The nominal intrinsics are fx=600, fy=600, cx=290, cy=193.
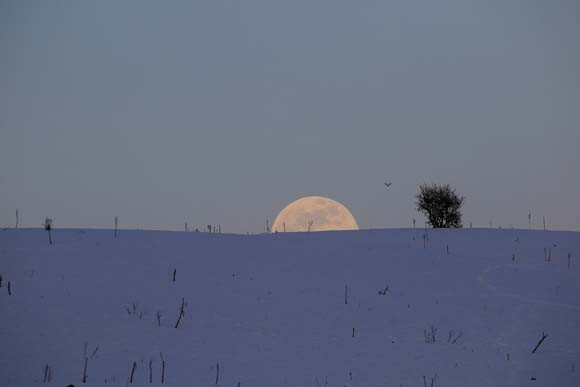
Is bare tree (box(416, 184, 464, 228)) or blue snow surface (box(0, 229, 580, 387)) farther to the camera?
bare tree (box(416, 184, 464, 228))

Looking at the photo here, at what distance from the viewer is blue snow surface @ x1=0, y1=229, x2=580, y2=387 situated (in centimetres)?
532

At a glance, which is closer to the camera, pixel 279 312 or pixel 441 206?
pixel 279 312

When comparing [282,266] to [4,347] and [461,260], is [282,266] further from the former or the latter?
[4,347]

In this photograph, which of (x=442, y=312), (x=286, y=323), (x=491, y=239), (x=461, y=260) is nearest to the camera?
(x=286, y=323)

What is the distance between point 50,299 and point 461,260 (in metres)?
6.68

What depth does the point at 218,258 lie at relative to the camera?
956 cm

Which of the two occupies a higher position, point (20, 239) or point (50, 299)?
point (20, 239)

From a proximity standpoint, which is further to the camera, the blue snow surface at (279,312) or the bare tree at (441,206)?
the bare tree at (441,206)

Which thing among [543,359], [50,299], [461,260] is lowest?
[543,359]

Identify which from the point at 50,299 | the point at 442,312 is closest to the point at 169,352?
the point at 50,299

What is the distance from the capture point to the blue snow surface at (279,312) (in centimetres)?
532

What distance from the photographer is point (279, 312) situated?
23.4 ft

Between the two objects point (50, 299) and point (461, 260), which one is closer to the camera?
point (50, 299)

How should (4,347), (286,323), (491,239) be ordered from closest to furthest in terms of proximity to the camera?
(4,347)
(286,323)
(491,239)
